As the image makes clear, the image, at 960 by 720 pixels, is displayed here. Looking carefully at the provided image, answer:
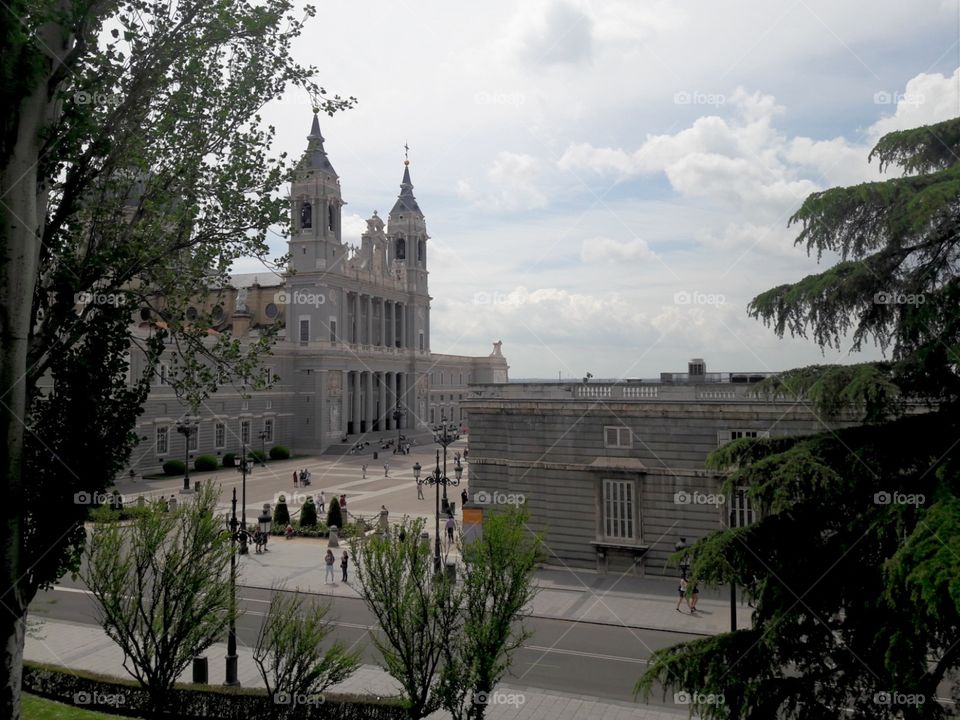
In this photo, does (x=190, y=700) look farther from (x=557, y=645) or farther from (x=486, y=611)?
(x=557, y=645)

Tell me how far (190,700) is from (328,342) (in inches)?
2392

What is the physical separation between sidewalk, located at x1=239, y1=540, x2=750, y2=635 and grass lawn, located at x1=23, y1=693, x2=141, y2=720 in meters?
6.48

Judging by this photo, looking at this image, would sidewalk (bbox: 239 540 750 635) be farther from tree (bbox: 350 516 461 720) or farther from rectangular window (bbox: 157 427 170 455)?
rectangular window (bbox: 157 427 170 455)

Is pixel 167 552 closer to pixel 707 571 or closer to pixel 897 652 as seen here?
pixel 707 571

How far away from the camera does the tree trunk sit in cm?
838

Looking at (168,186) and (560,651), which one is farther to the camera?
(560,651)

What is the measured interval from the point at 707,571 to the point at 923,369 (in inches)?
135

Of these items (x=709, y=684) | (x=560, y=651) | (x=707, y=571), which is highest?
(x=707, y=571)

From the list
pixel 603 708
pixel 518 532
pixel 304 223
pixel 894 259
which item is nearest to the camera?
pixel 894 259

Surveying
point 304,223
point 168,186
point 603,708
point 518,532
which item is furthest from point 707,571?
point 304,223

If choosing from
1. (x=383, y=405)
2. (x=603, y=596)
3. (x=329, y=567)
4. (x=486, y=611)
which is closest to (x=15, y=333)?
(x=486, y=611)

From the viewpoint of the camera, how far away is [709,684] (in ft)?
28.1

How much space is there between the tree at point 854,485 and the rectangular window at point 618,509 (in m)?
15.4

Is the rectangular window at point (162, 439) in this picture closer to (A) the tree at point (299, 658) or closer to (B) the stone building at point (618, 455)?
(B) the stone building at point (618, 455)
